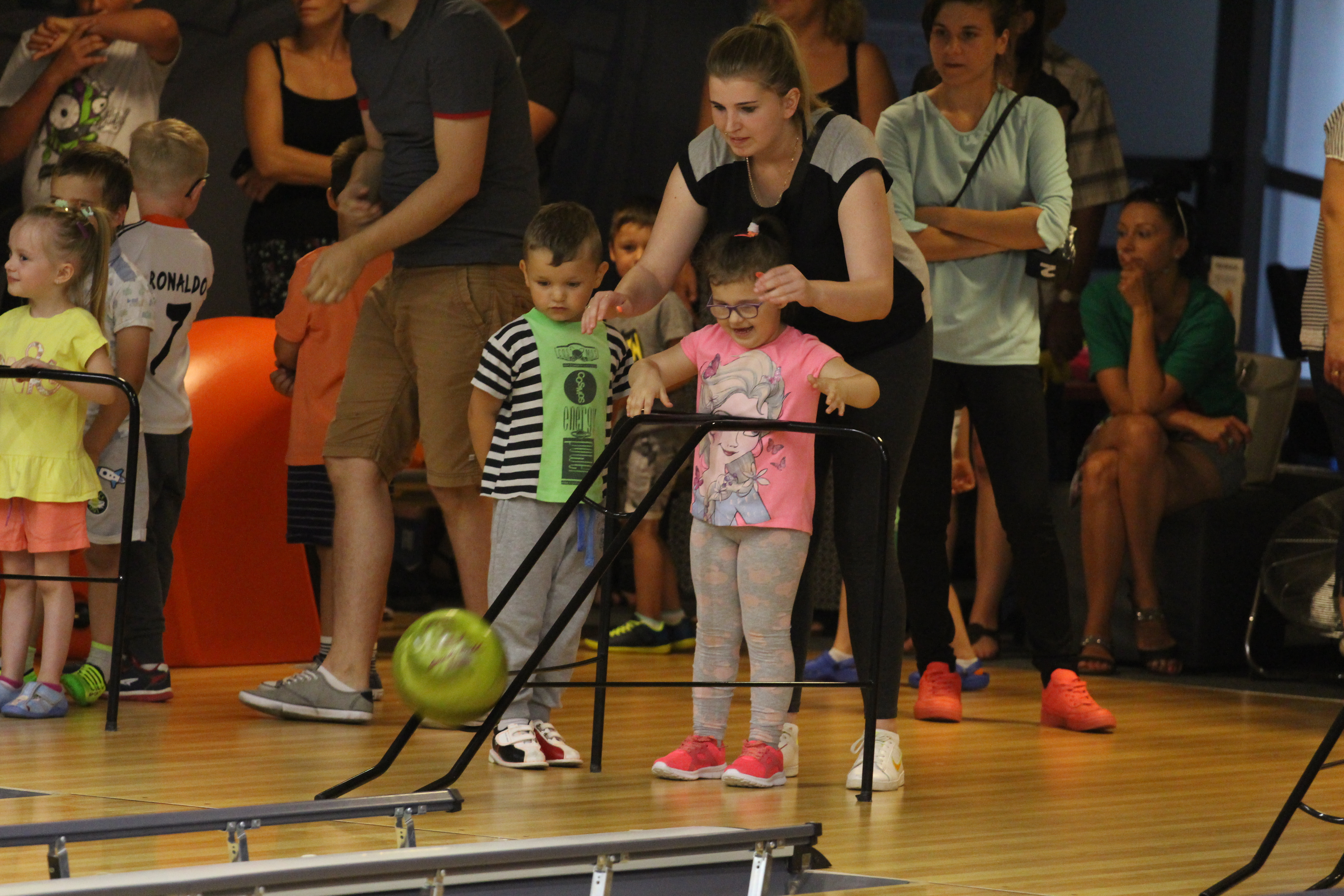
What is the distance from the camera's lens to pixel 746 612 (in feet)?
11.4

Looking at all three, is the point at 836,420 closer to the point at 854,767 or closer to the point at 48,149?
the point at 854,767

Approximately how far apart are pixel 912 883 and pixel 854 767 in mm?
763

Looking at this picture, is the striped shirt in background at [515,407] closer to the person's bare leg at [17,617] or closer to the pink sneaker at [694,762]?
the pink sneaker at [694,762]

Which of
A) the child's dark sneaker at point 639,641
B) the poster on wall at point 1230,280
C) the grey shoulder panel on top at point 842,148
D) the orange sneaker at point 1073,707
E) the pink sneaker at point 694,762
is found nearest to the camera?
the grey shoulder panel on top at point 842,148

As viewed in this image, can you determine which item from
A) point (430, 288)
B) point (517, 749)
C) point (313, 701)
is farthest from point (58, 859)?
point (430, 288)

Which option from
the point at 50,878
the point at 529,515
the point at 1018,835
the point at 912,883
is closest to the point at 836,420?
the point at 529,515

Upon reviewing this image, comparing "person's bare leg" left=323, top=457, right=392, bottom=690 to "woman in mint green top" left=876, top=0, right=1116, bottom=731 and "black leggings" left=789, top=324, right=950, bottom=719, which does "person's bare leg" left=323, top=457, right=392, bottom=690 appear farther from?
"woman in mint green top" left=876, top=0, right=1116, bottom=731

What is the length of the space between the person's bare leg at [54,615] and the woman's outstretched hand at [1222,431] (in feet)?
11.2

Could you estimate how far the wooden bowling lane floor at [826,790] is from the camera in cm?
291

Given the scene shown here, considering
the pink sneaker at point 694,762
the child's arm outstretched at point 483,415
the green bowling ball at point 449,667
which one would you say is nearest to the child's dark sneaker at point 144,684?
the child's arm outstretched at point 483,415

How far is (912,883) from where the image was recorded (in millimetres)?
2738

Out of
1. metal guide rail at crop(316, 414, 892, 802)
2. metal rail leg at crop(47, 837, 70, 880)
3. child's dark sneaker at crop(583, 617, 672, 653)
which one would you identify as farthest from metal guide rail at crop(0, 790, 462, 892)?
child's dark sneaker at crop(583, 617, 672, 653)

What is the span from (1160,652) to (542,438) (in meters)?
2.77

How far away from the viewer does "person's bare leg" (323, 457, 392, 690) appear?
13.0ft
